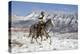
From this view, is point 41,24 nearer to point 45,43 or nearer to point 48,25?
point 48,25

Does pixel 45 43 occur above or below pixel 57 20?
below

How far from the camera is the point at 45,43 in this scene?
195 cm

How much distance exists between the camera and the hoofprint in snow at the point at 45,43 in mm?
1826

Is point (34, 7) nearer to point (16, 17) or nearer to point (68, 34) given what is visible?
point (16, 17)

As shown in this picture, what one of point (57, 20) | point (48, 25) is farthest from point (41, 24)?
point (57, 20)

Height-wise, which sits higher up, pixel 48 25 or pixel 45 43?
pixel 48 25

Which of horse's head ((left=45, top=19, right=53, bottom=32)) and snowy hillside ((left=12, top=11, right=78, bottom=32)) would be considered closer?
snowy hillside ((left=12, top=11, right=78, bottom=32))

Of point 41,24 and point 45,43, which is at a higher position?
point 41,24

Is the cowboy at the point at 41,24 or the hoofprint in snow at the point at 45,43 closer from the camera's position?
the hoofprint in snow at the point at 45,43

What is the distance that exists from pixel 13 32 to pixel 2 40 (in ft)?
0.45

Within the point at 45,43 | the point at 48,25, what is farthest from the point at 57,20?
the point at 45,43

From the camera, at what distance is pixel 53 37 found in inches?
78.3

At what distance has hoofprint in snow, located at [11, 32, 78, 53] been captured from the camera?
183 cm

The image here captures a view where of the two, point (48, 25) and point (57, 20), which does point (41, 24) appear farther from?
point (57, 20)
